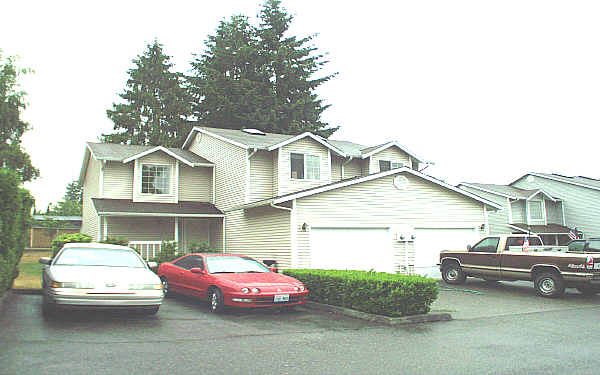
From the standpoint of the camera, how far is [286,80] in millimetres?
37906

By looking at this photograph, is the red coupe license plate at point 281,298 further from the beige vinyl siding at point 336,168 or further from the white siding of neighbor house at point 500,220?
the white siding of neighbor house at point 500,220

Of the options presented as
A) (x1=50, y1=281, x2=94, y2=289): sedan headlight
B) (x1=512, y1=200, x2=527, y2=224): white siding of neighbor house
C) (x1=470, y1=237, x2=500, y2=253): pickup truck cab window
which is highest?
(x1=512, y1=200, x2=527, y2=224): white siding of neighbor house

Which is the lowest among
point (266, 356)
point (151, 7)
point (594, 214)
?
point (266, 356)

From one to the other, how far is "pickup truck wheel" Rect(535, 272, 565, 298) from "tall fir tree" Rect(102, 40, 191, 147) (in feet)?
97.8

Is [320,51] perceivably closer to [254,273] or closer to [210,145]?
[210,145]

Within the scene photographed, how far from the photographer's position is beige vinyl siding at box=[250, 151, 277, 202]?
770 inches

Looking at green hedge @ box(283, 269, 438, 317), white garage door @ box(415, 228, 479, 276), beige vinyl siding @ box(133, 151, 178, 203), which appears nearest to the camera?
green hedge @ box(283, 269, 438, 317)

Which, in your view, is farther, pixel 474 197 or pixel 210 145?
pixel 210 145

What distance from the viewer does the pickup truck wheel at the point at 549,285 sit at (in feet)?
41.8

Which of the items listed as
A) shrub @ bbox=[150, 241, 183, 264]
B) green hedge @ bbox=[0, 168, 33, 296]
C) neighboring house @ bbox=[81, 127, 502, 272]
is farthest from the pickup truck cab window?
green hedge @ bbox=[0, 168, 33, 296]

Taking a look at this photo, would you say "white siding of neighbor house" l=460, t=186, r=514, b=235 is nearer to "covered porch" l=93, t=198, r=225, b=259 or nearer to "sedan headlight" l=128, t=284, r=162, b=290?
"covered porch" l=93, t=198, r=225, b=259

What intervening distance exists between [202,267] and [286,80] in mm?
28793

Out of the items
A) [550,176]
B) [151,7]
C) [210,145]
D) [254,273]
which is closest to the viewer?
[254,273]

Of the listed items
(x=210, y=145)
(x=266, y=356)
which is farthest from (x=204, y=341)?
(x=210, y=145)
